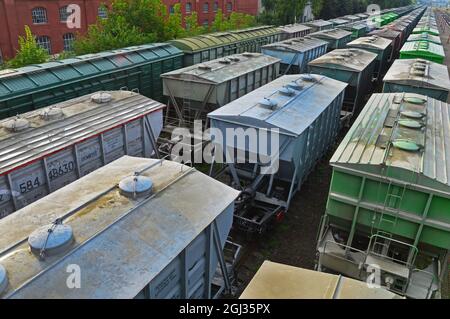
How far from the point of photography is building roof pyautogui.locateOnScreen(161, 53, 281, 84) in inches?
618

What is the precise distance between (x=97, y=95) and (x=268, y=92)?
6241mm

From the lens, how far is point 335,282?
570 centimetres

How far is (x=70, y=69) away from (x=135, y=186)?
32.3 feet

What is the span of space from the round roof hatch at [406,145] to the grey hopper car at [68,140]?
792 cm

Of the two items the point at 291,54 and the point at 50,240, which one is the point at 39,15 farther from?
the point at 50,240

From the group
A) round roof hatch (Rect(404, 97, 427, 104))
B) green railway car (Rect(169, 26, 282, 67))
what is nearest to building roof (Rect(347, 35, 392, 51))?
green railway car (Rect(169, 26, 282, 67))

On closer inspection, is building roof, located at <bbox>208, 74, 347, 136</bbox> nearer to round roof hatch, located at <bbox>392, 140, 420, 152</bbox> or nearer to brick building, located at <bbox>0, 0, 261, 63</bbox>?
round roof hatch, located at <bbox>392, 140, 420, 152</bbox>

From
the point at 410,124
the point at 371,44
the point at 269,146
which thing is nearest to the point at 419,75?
the point at 410,124

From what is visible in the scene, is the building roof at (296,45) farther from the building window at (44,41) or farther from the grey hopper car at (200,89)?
the building window at (44,41)

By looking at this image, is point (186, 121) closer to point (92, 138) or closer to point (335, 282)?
point (92, 138)

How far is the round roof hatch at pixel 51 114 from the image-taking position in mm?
11087

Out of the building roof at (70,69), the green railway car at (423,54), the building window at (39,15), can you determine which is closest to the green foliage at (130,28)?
the building roof at (70,69)

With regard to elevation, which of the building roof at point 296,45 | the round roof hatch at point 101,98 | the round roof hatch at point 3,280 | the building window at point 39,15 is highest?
the building window at point 39,15

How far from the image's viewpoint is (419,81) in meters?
15.3
